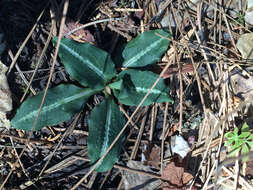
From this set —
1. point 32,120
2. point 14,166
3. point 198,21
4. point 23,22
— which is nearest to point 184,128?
point 198,21

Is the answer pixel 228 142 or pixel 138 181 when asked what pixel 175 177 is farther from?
pixel 228 142

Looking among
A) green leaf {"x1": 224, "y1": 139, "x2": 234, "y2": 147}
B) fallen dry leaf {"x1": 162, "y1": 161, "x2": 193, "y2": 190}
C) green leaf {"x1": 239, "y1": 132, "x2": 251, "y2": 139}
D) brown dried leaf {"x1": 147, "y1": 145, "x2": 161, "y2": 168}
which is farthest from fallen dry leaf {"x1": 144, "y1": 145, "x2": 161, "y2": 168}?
green leaf {"x1": 239, "y1": 132, "x2": 251, "y2": 139}

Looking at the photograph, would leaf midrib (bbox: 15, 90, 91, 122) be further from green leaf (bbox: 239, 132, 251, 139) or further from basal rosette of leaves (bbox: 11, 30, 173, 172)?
green leaf (bbox: 239, 132, 251, 139)

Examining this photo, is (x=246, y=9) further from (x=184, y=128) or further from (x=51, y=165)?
(x=51, y=165)

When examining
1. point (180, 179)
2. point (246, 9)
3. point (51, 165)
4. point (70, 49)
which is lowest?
point (51, 165)

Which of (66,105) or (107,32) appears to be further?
(107,32)

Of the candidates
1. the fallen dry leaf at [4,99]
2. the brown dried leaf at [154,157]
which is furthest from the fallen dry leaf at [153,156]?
the fallen dry leaf at [4,99]

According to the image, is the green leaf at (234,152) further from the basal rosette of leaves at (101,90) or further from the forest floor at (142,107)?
the basal rosette of leaves at (101,90)

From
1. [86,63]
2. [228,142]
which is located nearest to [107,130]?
[86,63]
